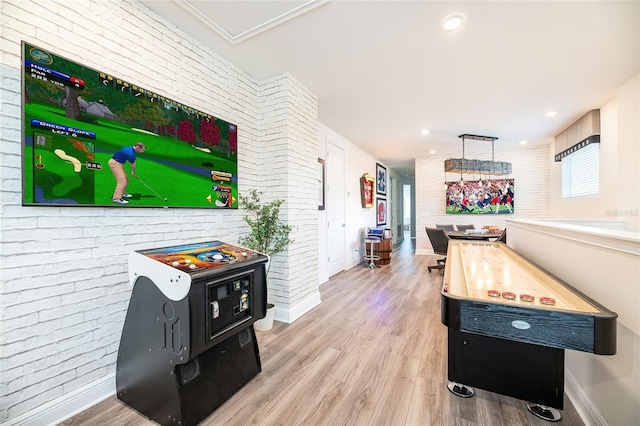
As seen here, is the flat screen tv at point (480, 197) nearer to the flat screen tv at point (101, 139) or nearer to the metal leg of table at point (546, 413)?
the metal leg of table at point (546, 413)

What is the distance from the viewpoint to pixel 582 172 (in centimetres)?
473

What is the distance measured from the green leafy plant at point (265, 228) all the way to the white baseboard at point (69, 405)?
4.87ft

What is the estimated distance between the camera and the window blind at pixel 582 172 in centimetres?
422

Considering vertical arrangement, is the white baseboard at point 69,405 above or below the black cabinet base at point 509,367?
below

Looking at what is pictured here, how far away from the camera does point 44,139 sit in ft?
4.92

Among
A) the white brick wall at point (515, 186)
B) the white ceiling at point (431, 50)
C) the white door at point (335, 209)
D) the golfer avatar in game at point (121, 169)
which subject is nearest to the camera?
the golfer avatar in game at point (121, 169)

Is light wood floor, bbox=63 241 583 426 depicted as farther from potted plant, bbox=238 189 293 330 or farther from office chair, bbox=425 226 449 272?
office chair, bbox=425 226 449 272

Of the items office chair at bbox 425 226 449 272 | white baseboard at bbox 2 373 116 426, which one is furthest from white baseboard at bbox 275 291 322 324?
office chair at bbox 425 226 449 272

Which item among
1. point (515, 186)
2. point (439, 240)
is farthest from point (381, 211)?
point (515, 186)

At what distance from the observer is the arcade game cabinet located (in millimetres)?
1455

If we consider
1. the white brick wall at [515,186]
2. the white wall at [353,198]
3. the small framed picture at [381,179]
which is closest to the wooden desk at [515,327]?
the white wall at [353,198]

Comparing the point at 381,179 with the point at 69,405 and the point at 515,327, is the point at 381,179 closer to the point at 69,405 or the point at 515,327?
the point at 515,327

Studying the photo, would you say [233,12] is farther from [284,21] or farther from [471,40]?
[471,40]

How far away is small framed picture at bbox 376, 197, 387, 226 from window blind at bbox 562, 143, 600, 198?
4.12 m
